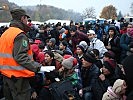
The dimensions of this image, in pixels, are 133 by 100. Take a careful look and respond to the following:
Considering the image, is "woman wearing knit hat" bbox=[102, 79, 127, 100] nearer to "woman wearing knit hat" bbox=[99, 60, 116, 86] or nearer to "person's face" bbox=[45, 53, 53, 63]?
"woman wearing knit hat" bbox=[99, 60, 116, 86]

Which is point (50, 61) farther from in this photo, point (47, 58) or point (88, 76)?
point (88, 76)

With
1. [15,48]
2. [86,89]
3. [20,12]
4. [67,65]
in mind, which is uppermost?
[20,12]

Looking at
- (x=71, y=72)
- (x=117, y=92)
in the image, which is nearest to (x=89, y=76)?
(x=71, y=72)

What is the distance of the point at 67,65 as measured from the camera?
5484 millimetres

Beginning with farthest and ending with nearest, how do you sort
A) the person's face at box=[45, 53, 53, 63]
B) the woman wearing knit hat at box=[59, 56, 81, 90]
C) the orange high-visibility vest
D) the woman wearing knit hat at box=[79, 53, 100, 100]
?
the person's face at box=[45, 53, 53, 63] → the woman wearing knit hat at box=[59, 56, 81, 90] → the woman wearing knit hat at box=[79, 53, 100, 100] → the orange high-visibility vest

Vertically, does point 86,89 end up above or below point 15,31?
below

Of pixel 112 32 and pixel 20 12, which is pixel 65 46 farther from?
pixel 20 12

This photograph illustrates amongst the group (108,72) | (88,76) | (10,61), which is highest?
(10,61)

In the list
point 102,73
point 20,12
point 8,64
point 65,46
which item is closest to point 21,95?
point 8,64

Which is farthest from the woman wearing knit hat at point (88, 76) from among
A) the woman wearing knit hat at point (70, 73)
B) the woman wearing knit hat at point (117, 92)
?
the woman wearing knit hat at point (117, 92)

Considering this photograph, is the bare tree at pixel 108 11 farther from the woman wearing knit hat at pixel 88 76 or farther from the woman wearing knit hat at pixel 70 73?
the woman wearing knit hat at pixel 70 73

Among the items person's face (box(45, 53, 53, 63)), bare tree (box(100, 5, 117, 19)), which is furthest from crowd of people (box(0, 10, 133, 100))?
bare tree (box(100, 5, 117, 19))

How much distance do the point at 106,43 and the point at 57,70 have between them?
10.9 ft

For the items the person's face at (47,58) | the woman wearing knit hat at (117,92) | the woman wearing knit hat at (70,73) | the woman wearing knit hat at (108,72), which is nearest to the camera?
the woman wearing knit hat at (117,92)
